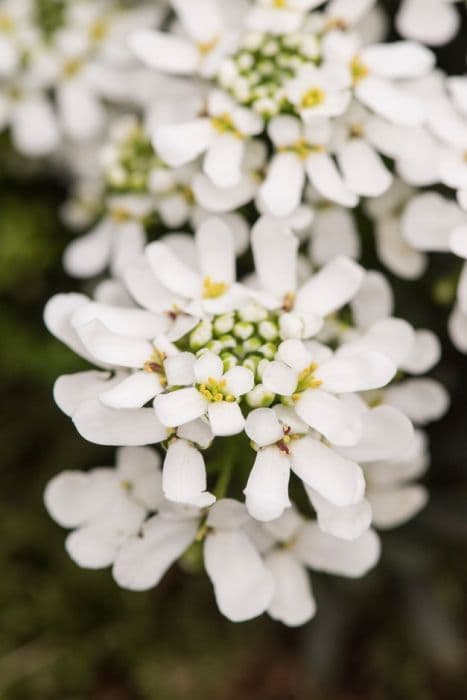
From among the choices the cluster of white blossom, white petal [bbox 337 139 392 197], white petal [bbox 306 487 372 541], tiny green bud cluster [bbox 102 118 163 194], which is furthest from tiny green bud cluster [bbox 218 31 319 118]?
white petal [bbox 306 487 372 541]

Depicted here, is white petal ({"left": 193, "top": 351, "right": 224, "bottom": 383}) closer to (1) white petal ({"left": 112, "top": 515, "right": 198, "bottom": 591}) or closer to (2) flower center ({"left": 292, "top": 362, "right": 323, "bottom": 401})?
(2) flower center ({"left": 292, "top": 362, "right": 323, "bottom": 401})

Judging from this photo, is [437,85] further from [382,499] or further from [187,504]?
[187,504]

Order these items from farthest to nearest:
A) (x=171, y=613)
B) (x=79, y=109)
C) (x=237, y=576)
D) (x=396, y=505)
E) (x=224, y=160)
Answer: (x=171, y=613) → (x=79, y=109) → (x=396, y=505) → (x=224, y=160) → (x=237, y=576)

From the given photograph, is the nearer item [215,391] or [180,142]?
[215,391]

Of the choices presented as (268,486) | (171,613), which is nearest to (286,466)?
(268,486)

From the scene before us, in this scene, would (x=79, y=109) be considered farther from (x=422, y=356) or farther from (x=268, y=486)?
(x=268, y=486)

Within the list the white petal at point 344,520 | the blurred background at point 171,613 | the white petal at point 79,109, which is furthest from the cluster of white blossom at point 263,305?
the blurred background at point 171,613
